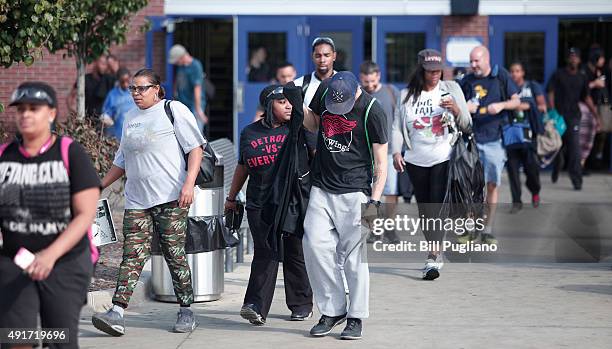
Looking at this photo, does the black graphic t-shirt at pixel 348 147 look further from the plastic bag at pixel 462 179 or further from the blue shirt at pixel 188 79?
the blue shirt at pixel 188 79

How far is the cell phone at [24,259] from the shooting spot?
5059 millimetres

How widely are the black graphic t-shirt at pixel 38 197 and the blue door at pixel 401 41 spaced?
552 inches

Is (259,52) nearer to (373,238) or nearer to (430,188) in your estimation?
(373,238)

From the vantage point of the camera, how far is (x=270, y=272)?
793 cm

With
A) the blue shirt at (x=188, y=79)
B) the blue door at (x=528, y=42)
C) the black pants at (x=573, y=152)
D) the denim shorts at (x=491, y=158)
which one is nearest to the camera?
the denim shorts at (x=491, y=158)

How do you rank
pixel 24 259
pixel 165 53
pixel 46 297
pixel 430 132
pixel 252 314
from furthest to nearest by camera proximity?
pixel 165 53, pixel 430 132, pixel 252 314, pixel 46 297, pixel 24 259

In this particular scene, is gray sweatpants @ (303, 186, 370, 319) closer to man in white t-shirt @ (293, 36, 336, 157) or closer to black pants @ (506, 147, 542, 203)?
man in white t-shirt @ (293, 36, 336, 157)

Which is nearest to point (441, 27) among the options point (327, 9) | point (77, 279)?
point (327, 9)

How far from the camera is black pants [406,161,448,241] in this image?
31.4ft

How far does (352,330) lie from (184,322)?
→ 1137 mm

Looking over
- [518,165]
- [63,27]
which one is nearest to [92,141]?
[63,27]

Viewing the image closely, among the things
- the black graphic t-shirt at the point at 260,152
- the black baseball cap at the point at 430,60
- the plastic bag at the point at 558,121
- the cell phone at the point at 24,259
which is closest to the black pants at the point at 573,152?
the plastic bag at the point at 558,121

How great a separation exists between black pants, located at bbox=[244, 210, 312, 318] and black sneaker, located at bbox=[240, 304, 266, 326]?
41 millimetres

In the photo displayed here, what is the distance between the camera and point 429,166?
958cm
